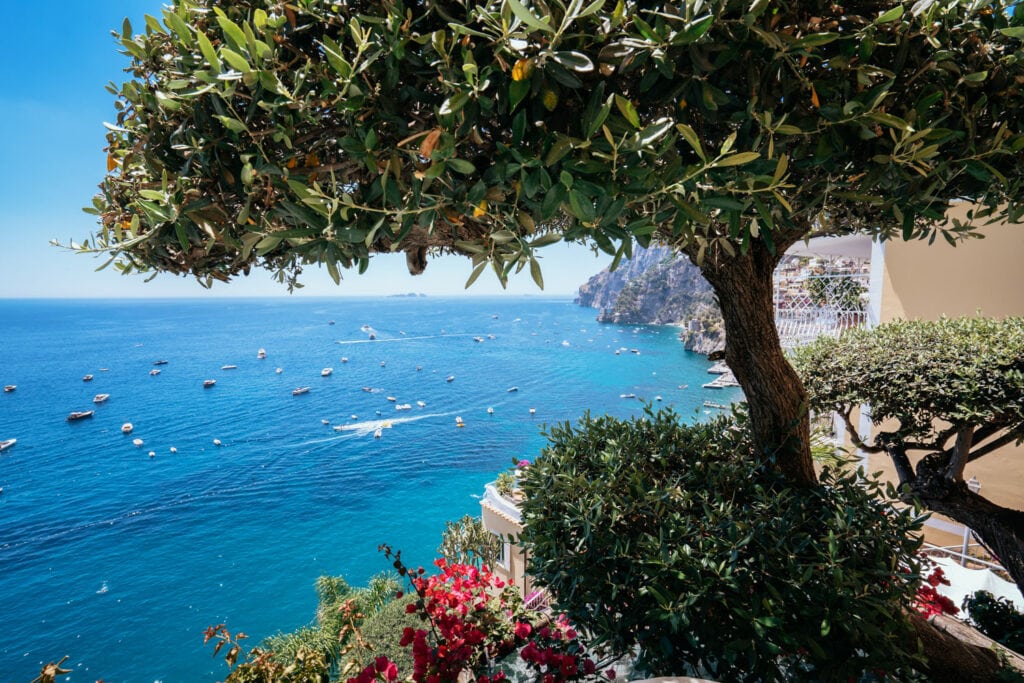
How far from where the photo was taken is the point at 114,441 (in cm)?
2614

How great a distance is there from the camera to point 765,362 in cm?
186

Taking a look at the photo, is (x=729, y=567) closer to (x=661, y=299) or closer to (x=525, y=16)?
(x=525, y=16)

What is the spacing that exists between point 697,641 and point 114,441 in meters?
34.0

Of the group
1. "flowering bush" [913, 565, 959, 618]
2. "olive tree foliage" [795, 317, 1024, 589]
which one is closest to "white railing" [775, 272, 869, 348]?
"olive tree foliage" [795, 317, 1024, 589]

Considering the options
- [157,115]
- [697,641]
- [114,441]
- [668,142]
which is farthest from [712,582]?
[114,441]

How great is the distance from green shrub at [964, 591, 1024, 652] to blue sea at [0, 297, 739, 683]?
271 centimetres

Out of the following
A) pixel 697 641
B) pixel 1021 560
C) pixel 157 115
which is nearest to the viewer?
pixel 157 115

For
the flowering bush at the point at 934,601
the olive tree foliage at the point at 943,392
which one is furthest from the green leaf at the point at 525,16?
the olive tree foliage at the point at 943,392

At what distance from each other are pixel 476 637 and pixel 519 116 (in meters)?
2.20

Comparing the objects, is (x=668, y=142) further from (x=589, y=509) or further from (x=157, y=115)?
(x=589, y=509)

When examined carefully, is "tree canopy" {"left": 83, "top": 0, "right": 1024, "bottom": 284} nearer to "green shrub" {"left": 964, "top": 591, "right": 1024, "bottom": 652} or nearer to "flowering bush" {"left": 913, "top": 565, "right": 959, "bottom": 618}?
"flowering bush" {"left": 913, "top": 565, "right": 959, "bottom": 618}

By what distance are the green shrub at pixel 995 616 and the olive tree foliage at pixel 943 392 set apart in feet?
4.26

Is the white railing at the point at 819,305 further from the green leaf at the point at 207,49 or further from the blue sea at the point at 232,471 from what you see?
the green leaf at the point at 207,49

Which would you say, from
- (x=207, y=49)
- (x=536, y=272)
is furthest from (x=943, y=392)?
(x=207, y=49)
